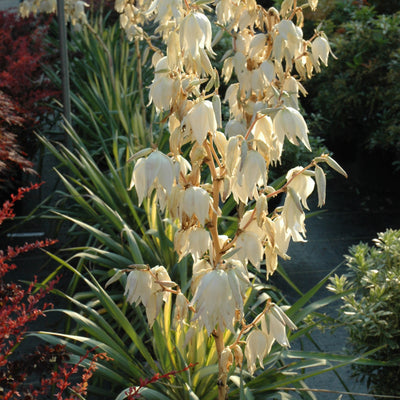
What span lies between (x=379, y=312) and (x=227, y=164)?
42.4 inches

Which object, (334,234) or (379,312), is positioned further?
(334,234)

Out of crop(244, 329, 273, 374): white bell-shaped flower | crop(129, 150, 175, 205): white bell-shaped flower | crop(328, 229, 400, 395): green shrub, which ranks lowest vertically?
crop(328, 229, 400, 395): green shrub

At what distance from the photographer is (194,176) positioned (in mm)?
1524

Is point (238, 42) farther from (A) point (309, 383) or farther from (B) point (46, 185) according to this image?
(B) point (46, 185)

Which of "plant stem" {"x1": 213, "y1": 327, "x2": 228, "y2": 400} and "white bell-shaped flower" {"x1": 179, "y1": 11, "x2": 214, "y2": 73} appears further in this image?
"plant stem" {"x1": 213, "y1": 327, "x2": 228, "y2": 400}

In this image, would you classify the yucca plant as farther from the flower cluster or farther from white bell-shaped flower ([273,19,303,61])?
white bell-shaped flower ([273,19,303,61])

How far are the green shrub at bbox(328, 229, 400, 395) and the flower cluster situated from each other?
0.74m

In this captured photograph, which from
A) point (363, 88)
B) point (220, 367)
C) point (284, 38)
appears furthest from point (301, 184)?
point (363, 88)

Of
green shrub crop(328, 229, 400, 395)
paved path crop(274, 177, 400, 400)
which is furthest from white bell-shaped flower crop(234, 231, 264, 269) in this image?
paved path crop(274, 177, 400, 400)

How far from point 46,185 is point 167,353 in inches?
113

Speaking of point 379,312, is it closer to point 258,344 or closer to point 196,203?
point 258,344

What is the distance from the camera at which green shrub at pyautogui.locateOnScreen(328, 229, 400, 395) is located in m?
2.22

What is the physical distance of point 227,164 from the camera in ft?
4.65

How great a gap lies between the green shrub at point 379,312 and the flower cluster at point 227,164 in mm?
744
